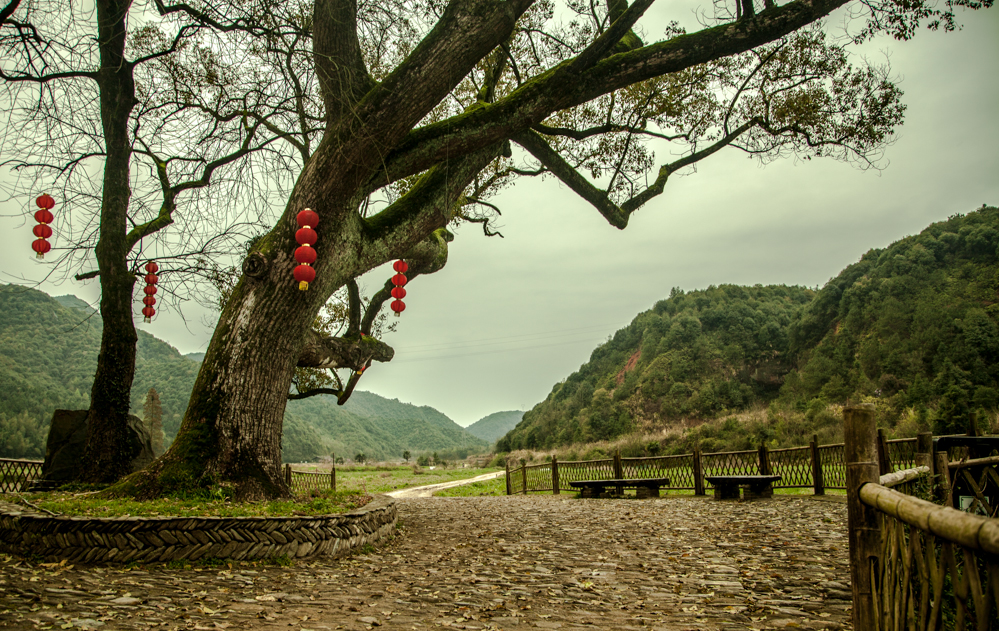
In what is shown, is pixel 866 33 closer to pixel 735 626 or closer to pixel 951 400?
pixel 735 626

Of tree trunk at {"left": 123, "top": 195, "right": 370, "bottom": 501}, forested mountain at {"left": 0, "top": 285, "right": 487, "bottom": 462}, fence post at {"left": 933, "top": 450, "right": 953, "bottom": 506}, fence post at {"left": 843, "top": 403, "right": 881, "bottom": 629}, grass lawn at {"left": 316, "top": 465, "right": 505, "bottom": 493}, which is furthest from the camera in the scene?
grass lawn at {"left": 316, "top": 465, "right": 505, "bottom": 493}

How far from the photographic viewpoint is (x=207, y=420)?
6.06m

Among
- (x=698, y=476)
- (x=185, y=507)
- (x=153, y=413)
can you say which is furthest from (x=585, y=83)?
(x=153, y=413)

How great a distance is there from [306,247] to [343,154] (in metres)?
1.32

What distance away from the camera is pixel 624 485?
14.0 m

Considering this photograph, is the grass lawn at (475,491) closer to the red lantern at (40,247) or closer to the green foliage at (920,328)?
the green foliage at (920,328)

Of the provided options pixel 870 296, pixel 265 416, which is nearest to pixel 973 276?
pixel 870 296

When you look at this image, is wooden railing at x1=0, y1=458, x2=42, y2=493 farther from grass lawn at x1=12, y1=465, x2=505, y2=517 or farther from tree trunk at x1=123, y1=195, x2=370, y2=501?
tree trunk at x1=123, y1=195, x2=370, y2=501

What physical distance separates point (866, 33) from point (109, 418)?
1305cm

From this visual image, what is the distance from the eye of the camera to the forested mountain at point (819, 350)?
22.3 m

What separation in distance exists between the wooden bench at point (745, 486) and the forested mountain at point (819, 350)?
9.35 m

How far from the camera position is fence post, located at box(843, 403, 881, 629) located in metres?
2.42

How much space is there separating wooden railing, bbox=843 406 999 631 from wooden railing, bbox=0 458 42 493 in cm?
1299

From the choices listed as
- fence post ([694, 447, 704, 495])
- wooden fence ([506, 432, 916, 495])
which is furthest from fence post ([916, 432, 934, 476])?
fence post ([694, 447, 704, 495])
